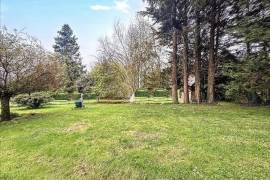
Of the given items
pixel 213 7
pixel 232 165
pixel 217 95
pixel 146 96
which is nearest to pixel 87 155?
pixel 232 165

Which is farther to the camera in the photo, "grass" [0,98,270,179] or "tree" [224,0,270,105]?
"tree" [224,0,270,105]

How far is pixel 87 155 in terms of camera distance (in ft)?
27.3

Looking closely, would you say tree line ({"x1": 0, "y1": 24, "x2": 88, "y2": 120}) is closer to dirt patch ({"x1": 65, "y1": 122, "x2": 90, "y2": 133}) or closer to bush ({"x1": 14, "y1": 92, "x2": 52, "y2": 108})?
dirt patch ({"x1": 65, "y1": 122, "x2": 90, "y2": 133})

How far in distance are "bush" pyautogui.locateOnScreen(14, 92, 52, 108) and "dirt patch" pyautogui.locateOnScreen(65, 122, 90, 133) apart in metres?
15.6

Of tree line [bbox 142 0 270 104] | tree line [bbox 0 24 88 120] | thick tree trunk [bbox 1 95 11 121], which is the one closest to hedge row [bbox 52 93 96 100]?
tree line [bbox 142 0 270 104]

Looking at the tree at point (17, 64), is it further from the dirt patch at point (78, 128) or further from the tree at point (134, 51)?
the tree at point (134, 51)

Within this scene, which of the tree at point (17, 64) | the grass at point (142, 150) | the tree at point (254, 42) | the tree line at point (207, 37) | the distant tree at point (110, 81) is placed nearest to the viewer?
the grass at point (142, 150)

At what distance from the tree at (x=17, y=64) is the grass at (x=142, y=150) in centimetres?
454

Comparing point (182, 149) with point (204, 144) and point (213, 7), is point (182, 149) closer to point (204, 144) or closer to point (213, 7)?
point (204, 144)

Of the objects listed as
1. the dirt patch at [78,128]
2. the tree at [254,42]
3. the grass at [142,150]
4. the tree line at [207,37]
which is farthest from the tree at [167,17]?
the dirt patch at [78,128]

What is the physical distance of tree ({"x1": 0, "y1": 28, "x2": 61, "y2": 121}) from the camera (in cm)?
1539

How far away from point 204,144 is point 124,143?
84.4 inches

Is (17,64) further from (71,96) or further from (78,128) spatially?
(71,96)

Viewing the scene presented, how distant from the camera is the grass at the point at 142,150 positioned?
21.7 ft
